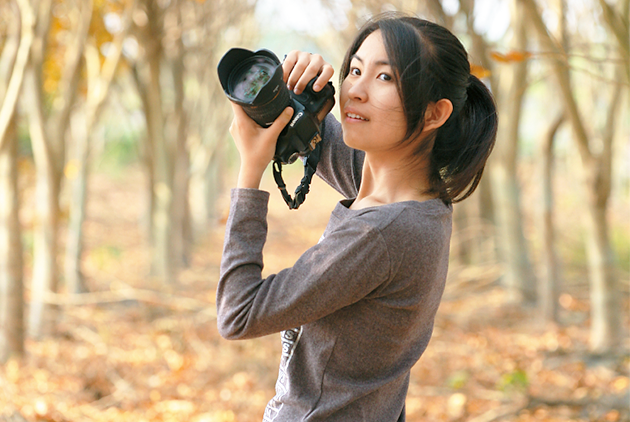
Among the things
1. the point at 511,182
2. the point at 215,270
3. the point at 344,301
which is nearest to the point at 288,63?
the point at 344,301

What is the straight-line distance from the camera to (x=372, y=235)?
0.95 meters

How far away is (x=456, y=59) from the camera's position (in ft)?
3.49

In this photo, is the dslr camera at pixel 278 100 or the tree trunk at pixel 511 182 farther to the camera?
the tree trunk at pixel 511 182

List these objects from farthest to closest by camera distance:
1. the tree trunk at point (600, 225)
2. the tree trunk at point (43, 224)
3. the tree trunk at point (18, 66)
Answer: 1. the tree trunk at point (43, 224)
2. the tree trunk at point (600, 225)
3. the tree trunk at point (18, 66)

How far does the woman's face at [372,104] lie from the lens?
1.06 metres

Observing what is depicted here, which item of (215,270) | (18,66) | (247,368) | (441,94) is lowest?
(215,270)

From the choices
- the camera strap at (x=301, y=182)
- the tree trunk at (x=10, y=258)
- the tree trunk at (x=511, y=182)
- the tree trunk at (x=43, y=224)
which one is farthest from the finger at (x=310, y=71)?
the tree trunk at (x=511, y=182)

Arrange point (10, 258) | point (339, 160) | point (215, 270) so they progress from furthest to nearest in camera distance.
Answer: point (215, 270) < point (10, 258) < point (339, 160)

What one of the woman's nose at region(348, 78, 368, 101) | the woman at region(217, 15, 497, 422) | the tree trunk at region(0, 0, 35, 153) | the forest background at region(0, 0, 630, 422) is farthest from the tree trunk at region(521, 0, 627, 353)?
the tree trunk at region(0, 0, 35, 153)

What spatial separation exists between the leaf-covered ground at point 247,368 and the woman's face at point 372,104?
225 centimetres

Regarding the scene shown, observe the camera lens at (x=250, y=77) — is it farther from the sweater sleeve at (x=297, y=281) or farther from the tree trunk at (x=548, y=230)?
the tree trunk at (x=548, y=230)

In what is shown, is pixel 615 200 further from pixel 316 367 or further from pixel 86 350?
pixel 316 367

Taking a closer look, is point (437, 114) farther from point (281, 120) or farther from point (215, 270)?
point (215, 270)

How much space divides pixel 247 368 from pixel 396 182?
3.13 metres
